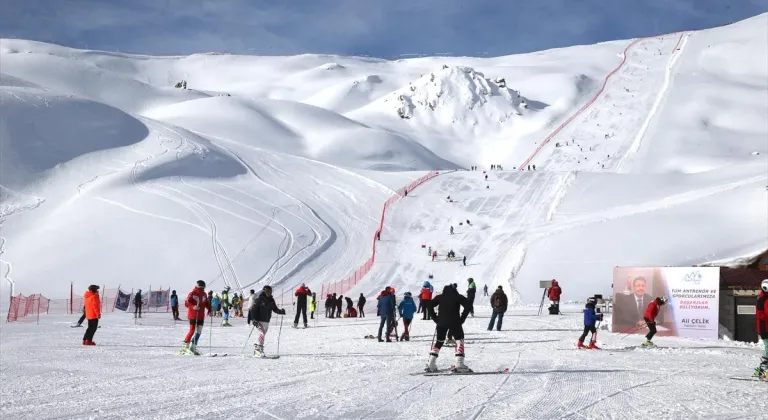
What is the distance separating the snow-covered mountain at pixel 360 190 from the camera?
38500mm

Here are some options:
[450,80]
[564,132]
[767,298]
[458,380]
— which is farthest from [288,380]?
[450,80]

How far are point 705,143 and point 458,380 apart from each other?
74917mm

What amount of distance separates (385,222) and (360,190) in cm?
691

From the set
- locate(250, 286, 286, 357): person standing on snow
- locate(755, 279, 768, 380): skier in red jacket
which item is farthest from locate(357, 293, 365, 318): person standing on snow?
locate(755, 279, 768, 380): skier in red jacket

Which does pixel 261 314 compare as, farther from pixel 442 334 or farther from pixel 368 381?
pixel 442 334

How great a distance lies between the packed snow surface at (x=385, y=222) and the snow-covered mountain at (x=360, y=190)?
0.69 feet

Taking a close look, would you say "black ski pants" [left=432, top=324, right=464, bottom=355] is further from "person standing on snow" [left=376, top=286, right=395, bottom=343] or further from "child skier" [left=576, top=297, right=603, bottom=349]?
"person standing on snow" [left=376, top=286, right=395, bottom=343]

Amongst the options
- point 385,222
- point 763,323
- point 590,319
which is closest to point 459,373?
point 763,323

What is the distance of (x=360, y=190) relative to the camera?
55.1 meters

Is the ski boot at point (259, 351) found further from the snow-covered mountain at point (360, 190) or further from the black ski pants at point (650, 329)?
the snow-covered mountain at point (360, 190)

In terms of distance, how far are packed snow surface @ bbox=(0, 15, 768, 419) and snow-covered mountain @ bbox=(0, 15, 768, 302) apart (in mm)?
209

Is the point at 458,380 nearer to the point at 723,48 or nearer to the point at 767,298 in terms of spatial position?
the point at 767,298

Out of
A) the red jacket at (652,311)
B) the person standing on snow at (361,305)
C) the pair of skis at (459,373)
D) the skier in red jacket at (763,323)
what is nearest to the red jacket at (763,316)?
the skier in red jacket at (763,323)

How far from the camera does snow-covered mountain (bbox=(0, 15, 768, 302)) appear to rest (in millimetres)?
38500
